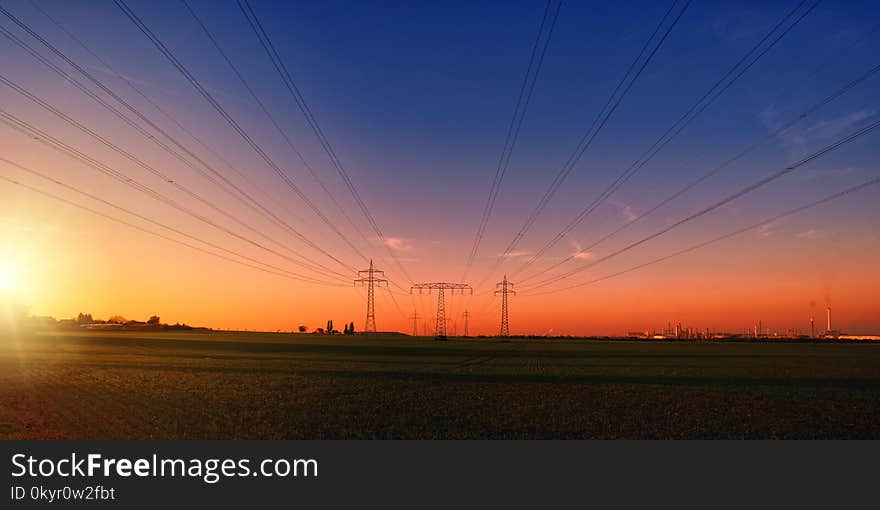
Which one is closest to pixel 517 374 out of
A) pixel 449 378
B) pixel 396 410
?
pixel 449 378

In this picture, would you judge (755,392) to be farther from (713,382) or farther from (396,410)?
(396,410)

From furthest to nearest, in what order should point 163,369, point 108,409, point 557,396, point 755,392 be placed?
point 163,369 < point 755,392 < point 557,396 < point 108,409

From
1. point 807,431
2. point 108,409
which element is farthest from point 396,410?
point 807,431

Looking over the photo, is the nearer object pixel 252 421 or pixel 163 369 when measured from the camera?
pixel 252 421

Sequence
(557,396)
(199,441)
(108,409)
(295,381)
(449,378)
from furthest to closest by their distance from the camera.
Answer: (449,378) → (295,381) → (557,396) → (108,409) → (199,441)

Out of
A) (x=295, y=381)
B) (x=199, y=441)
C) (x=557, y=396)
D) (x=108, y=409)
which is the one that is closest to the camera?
(x=199, y=441)

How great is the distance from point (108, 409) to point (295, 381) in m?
16.1

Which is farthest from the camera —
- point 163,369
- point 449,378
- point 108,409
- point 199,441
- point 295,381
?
point 163,369

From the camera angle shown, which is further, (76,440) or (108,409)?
(108,409)

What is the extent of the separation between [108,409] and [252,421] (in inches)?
267

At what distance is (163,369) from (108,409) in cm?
2619

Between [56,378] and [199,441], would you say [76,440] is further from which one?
[56,378]

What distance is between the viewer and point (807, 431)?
22.5 metres

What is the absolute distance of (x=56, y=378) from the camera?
127 feet
